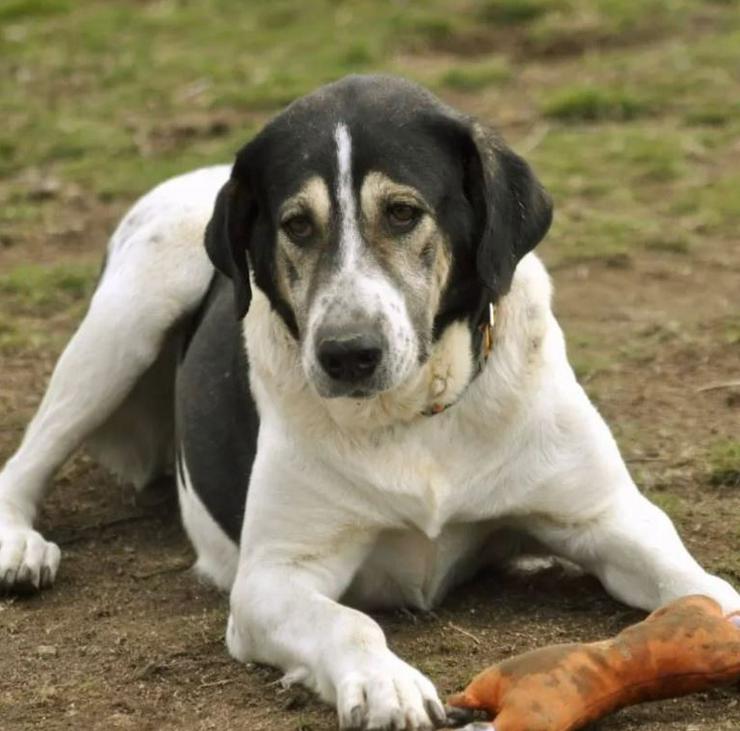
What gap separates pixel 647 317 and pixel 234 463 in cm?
248

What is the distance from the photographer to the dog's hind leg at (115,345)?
5.90 meters

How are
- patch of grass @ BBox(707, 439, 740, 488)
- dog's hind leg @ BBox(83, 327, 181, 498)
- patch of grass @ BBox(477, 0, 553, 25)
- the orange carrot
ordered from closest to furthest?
the orange carrot < patch of grass @ BBox(707, 439, 740, 488) < dog's hind leg @ BBox(83, 327, 181, 498) < patch of grass @ BBox(477, 0, 553, 25)

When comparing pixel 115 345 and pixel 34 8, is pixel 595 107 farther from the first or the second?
pixel 115 345

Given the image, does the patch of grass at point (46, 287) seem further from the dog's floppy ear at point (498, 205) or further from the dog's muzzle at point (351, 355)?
the dog's muzzle at point (351, 355)

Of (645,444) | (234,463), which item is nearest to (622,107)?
(645,444)

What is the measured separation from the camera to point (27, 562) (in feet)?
18.0

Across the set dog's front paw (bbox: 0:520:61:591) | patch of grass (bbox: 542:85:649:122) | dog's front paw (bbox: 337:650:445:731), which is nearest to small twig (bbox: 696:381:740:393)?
dog's front paw (bbox: 0:520:61:591)

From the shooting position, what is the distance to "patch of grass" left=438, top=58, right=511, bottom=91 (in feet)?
34.7

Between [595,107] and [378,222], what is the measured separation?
5.72m

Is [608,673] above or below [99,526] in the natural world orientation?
above

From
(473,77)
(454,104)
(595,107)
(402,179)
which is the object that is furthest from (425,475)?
(473,77)

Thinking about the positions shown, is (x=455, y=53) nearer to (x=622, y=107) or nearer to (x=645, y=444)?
(x=622, y=107)

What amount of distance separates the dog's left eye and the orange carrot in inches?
37.9

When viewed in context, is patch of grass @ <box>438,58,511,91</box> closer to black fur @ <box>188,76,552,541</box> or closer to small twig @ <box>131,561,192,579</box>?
small twig @ <box>131,561,192,579</box>
